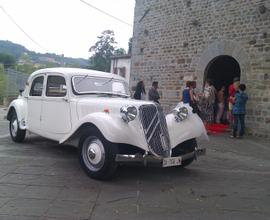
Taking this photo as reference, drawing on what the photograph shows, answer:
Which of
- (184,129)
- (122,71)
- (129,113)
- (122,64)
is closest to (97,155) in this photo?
(129,113)

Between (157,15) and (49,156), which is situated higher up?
(157,15)

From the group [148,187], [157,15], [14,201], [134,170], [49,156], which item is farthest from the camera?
[157,15]

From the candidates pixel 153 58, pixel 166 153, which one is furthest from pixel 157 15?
pixel 166 153

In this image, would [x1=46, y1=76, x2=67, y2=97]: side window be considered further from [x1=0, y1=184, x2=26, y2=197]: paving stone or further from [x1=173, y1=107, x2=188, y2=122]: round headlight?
[x1=0, y1=184, x2=26, y2=197]: paving stone

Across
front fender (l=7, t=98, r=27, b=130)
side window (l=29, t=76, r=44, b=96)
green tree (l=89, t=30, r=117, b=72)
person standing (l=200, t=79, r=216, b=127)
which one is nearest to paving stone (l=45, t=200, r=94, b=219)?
side window (l=29, t=76, r=44, b=96)

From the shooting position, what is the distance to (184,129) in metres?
6.73

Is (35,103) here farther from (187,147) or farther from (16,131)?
(187,147)

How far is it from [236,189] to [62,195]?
96.7 inches

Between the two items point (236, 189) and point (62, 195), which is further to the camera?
point (236, 189)

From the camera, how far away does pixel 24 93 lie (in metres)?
8.88

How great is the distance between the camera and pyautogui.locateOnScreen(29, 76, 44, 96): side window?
8.39m

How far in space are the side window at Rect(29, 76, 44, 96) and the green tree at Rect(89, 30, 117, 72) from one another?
128 feet

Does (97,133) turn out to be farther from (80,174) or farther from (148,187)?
(148,187)

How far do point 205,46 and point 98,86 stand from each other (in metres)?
7.93
